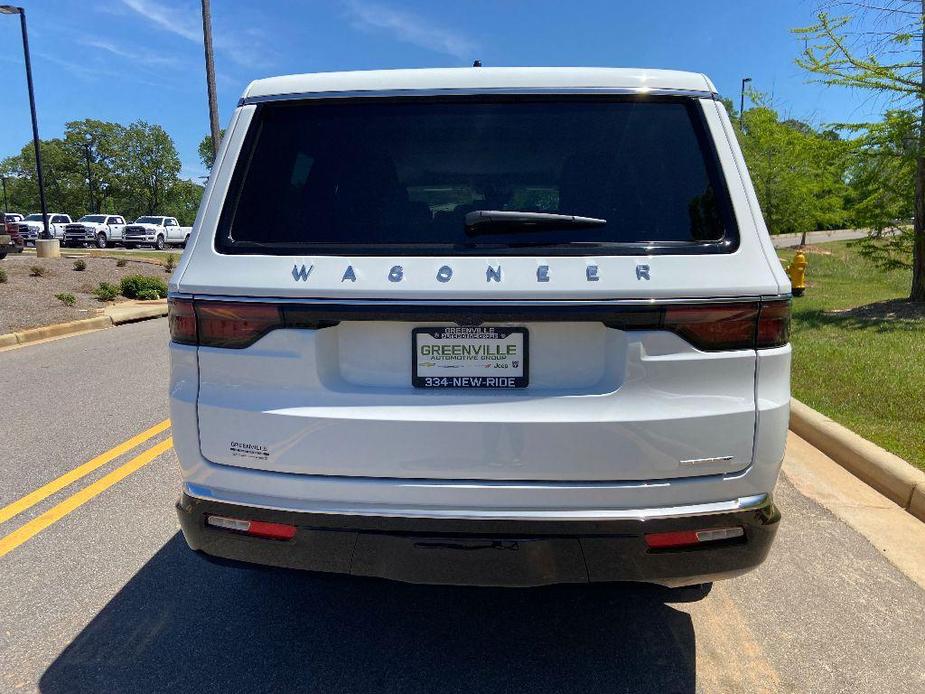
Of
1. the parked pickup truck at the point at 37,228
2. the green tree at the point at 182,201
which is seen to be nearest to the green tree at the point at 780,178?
the parked pickup truck at the point at 37,228

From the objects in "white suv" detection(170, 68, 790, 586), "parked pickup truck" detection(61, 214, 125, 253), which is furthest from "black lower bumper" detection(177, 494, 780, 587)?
"parked pickup truck" detection(61, 214, 125, 253)

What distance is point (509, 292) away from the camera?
85.6 inches

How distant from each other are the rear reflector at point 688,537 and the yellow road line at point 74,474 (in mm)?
3650

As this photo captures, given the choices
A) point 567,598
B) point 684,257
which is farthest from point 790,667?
point 684,257

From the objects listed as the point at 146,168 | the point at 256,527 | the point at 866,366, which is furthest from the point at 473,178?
the point at 146,168

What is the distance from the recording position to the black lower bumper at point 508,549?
2223 millimetres

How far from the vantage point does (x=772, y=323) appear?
2.26 meters

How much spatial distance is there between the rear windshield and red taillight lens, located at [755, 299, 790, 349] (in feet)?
0.82

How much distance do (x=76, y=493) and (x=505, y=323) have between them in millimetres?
3478

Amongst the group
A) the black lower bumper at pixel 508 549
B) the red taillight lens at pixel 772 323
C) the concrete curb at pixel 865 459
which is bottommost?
the concrete curb at pixel 865 459

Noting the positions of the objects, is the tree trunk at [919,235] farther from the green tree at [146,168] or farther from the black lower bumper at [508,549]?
the green tree at [146,168]

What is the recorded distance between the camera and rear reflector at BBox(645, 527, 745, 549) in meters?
2.25

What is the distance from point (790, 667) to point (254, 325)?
7.62 ft

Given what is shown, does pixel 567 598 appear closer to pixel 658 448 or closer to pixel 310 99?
pixel 658 448
